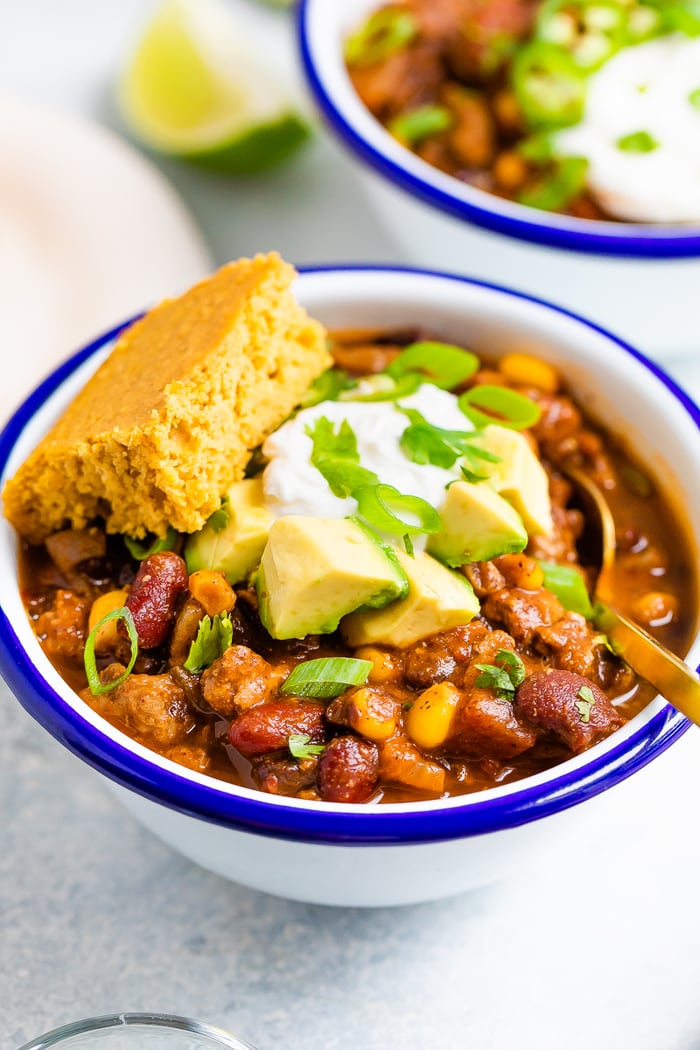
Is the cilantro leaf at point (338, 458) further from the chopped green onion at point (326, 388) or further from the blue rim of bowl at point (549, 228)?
the blue rim of bowl at point (549, 228)

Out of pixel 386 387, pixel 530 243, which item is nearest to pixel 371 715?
pixel 386 387

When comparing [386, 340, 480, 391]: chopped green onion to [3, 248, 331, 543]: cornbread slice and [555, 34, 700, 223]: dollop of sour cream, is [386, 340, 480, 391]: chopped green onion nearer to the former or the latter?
[3, 248, 331, 543]: cornbread slice

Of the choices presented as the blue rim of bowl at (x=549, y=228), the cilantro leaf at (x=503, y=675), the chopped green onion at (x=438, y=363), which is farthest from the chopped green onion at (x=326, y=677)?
the blue rim of bowl at (x=549, y=228)

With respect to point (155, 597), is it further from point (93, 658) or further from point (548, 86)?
point (548, 86)

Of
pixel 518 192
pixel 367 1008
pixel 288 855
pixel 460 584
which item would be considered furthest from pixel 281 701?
pixel 518 192

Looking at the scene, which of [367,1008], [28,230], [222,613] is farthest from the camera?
[28,230]

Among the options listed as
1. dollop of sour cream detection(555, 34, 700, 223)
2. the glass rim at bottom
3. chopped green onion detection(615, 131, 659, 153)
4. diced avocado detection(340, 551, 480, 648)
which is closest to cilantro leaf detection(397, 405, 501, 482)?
diced avocado detection(340, 551, 480, 648)

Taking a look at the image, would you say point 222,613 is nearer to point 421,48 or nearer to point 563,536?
point 563,536
